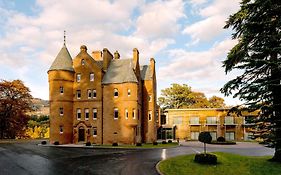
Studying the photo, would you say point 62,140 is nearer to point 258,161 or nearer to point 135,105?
point 135,105

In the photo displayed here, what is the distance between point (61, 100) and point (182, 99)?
144 ft

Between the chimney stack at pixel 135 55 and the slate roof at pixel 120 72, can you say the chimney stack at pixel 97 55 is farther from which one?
the chimney stack at pixel 135 55

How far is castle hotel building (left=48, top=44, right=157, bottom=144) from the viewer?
1715 inches

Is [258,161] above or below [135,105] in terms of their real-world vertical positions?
below

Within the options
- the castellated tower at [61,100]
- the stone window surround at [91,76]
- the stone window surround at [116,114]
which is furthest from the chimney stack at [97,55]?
the stone window surround at [116,114]

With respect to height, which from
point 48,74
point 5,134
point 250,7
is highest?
point 250,7

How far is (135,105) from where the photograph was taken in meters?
43.5

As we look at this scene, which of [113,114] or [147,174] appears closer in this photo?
[147,174]

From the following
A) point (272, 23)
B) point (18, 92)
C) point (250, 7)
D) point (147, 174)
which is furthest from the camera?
point (18, 92)

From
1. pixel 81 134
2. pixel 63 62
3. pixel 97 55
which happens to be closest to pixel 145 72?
pixel 97 55

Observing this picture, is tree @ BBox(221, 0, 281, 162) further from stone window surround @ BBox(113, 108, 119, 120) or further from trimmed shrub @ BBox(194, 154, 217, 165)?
stone window surround @ BBox(113, 108, 119, 120)

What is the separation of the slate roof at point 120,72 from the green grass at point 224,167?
76.1 ft

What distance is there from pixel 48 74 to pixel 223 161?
1337 inches

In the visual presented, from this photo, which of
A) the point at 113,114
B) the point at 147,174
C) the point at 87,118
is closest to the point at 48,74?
the point at 87,118
